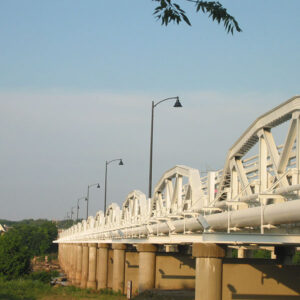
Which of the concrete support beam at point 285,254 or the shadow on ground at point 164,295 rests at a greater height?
the concrete support beam at point 285,254

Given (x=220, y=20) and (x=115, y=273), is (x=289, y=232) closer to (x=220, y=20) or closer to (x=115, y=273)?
(x=220, y=20)

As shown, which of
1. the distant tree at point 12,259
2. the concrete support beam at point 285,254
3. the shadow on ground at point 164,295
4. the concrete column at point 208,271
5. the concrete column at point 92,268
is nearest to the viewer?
the concrete column at point 208,271

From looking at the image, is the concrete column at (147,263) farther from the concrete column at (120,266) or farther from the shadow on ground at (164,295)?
the concrete column at (120,266)

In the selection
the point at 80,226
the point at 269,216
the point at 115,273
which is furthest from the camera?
the point at 80,226

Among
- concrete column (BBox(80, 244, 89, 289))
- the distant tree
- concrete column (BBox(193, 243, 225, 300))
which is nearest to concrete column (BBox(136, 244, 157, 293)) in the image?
concrete column (BBox(193, 243, 225, 300))

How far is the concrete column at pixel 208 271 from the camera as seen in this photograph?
20.8m

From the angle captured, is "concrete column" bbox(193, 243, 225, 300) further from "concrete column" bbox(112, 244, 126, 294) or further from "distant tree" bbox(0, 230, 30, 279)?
"distant tree" bbox(0, 230, 30, 279)

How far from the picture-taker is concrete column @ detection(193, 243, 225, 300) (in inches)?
818

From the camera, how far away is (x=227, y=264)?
24.9 metres

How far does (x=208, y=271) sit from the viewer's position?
69.4 ft

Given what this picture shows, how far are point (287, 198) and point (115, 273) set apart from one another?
106 ft

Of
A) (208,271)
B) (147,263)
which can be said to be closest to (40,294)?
(147,263)

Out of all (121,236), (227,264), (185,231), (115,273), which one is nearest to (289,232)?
(227,264)

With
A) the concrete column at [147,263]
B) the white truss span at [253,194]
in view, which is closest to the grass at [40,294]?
the concrete column at [147,263]
